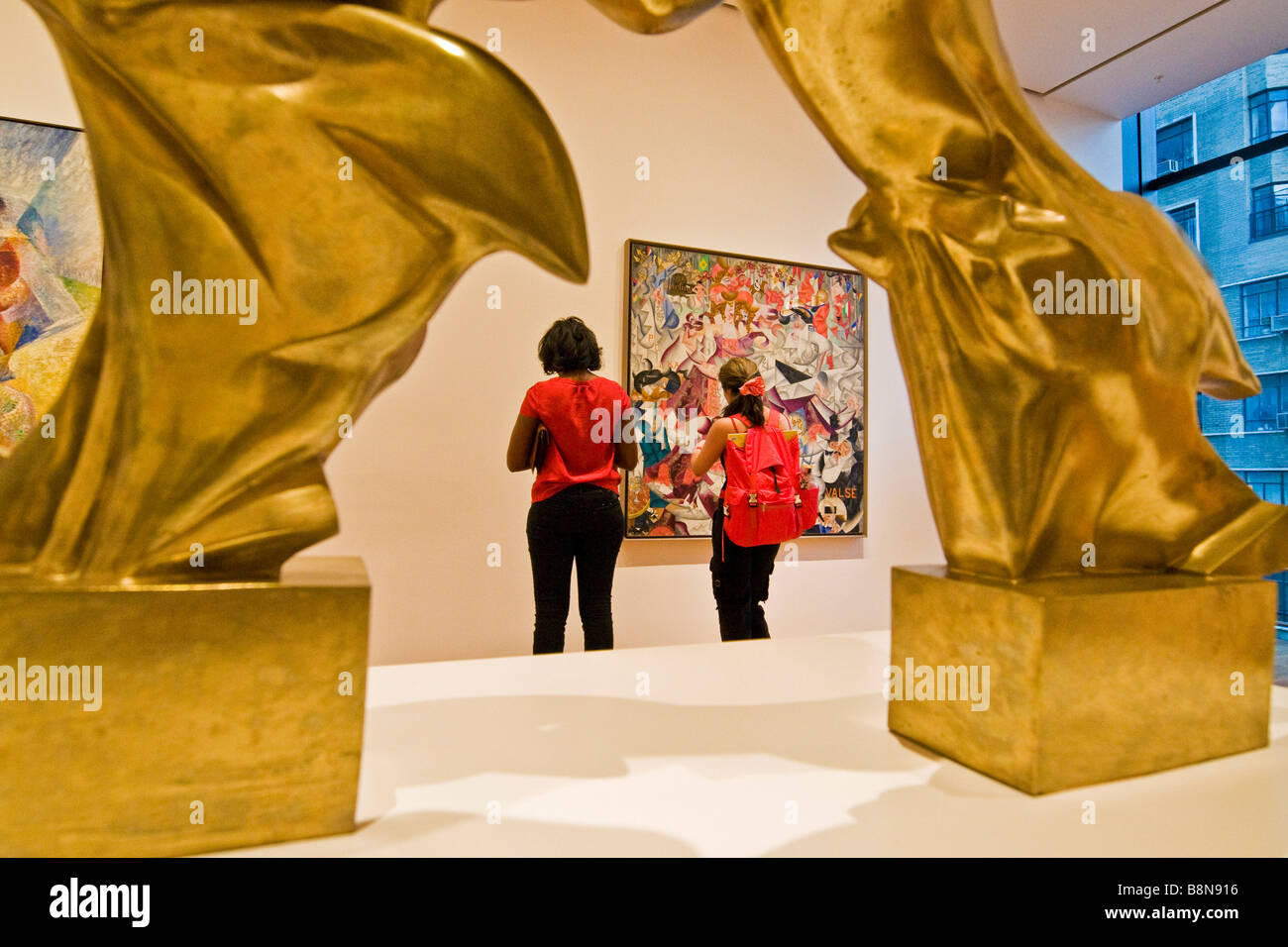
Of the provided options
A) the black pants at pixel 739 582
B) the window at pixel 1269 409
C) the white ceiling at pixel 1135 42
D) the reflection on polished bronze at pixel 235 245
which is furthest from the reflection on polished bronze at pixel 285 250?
the window at pixel 1269 409

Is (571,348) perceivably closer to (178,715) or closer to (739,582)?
(739,582)

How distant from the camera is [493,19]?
8.81 ft

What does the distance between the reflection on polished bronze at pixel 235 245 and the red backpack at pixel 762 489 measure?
5.42ft

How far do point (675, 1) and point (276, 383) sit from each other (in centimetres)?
45

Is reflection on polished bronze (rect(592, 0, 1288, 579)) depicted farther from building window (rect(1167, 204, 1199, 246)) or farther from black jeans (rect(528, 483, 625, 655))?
building window (rect(1167, 204, 1199, 246))

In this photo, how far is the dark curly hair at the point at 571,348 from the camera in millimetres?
2000

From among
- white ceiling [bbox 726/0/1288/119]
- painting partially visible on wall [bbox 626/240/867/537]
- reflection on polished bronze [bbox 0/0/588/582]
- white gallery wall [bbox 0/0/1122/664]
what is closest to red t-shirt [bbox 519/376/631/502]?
white gallery wall [bbox 0/0/1122/664]

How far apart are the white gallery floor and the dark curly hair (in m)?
1.23

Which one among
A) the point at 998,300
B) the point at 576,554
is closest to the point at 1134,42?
the point at 576,554

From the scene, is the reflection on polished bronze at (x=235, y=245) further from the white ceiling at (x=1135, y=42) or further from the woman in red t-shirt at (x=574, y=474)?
the white ceiling at (x=1135, y=42)
